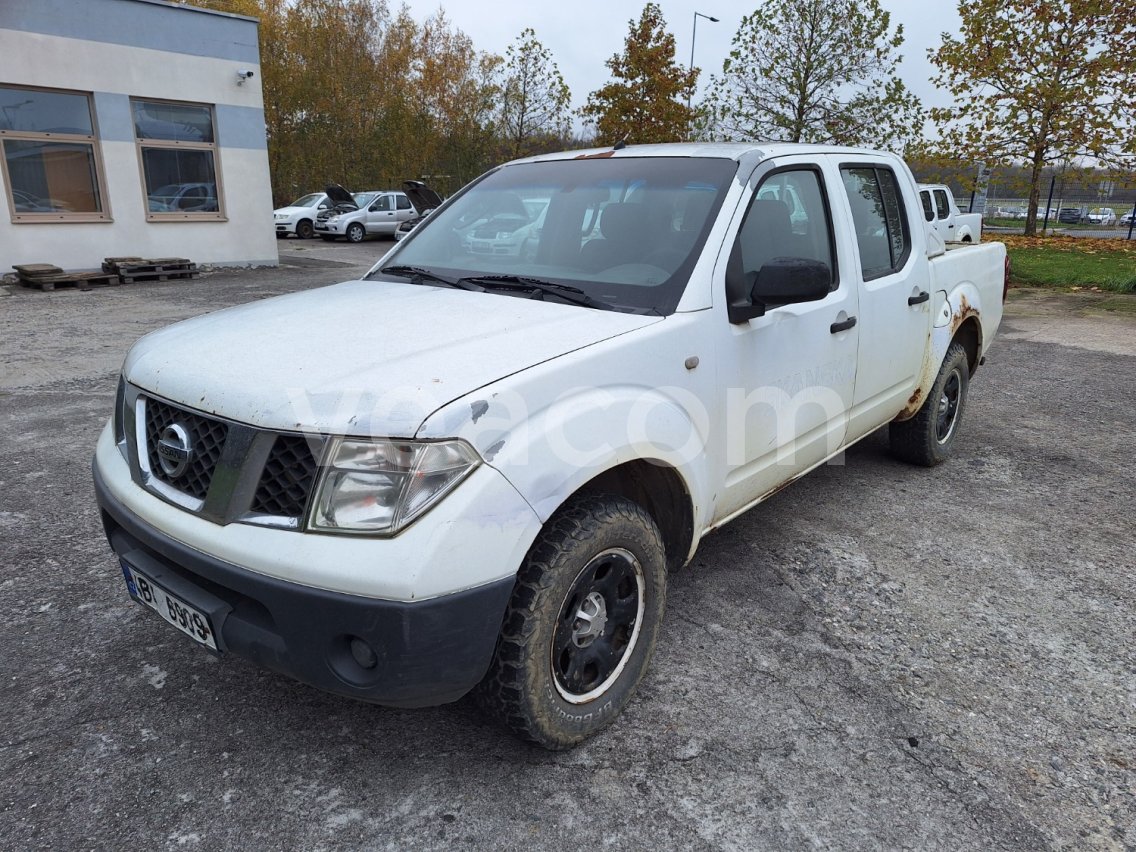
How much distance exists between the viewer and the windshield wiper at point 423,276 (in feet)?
9.86

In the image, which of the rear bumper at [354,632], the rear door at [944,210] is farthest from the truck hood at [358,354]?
the rear door at [944,210]

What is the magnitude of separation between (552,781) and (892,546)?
7.59 ft

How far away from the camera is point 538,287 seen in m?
2.84

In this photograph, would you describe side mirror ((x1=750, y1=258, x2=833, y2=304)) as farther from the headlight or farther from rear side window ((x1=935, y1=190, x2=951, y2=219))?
rear side window ((x1=935, y1=190, x2=951, y2=219))

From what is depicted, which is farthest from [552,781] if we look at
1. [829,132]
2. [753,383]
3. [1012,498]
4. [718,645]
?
[829,132]

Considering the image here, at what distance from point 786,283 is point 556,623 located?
141 cm

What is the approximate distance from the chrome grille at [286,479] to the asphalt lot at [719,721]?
34.2 inches

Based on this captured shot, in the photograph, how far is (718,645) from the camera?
9.86ft

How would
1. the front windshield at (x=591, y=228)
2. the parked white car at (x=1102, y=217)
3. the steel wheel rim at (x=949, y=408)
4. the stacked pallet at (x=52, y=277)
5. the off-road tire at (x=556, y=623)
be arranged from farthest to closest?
1. the parked white car at (x=1102, y=217)
2. the stacked pallet at (x=52, y=277)
3. the steel wheel rim at (x=949, y=408)
4. the front windshield at (x=591, y=228)
5. the off-road tire at (x=556, y=623)

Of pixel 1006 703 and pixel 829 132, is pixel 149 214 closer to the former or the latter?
pixel 1006 703

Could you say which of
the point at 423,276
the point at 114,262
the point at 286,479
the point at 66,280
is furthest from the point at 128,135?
the point at 286,479

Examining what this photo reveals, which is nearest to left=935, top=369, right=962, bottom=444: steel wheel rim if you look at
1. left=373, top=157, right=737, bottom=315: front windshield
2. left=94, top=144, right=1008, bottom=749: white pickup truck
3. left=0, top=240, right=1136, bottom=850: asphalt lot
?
left=0, top=240, right=1136, bottom=850: asphalt lot

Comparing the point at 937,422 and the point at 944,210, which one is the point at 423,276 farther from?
the point at 944,210

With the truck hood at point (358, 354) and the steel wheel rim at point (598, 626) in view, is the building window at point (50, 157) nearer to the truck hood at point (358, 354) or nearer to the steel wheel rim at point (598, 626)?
the truck hood at point (358, 354)
